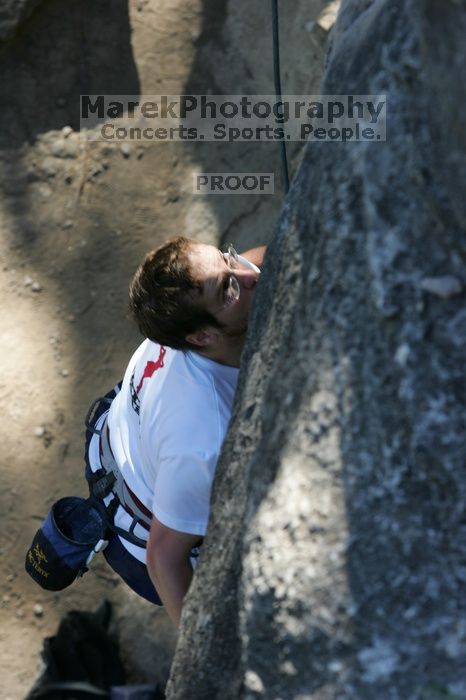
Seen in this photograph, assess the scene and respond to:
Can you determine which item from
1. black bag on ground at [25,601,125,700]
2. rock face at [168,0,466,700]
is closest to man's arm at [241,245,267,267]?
rock face at [168,0,466,700]

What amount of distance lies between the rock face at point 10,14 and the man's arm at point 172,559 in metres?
2.63

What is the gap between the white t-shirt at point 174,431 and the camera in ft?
5.46

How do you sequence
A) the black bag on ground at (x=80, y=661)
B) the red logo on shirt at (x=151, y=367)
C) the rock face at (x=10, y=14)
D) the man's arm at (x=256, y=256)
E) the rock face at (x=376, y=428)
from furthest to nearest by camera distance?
1. the rock face at (x=10, y=14)
2. the black bag on ground at (x=80, y=661)
3. the man's arm at (x=256, y=256)
4. the red logo on shirt at (x=151, y=367)
5. the rock face at (x=376, y=428)

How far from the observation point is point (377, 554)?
117cm

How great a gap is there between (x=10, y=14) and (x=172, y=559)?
8.96 ft

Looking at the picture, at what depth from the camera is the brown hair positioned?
1763 mm

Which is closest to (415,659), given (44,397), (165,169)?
(44,397)

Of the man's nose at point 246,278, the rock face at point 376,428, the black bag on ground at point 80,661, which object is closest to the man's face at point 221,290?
the man's nose at point 246,278

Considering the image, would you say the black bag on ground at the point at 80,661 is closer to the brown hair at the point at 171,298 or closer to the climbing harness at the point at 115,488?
the climbing harness at the point at 115,488

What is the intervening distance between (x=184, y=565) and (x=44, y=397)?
6.10ft

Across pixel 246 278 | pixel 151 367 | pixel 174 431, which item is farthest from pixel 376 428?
pixel 151 367

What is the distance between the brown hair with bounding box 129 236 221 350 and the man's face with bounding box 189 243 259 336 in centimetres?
1

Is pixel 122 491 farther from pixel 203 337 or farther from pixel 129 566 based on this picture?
pixel 203 337

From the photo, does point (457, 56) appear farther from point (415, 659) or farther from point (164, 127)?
point (164, 127)
